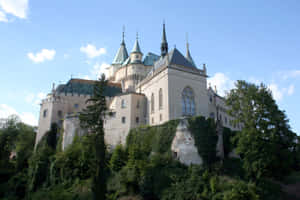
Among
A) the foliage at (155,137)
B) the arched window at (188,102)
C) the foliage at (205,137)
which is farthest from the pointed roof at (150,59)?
the foliage at (205,137)

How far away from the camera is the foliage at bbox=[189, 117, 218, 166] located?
32.0m

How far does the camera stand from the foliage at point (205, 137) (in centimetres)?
3200

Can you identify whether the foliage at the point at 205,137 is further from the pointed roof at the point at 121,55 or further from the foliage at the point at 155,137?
the pointed roof at the point at 121,55

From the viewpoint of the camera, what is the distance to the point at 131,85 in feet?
196

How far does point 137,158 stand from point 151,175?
3.30 meters

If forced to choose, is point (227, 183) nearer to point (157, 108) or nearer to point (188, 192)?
point (188, 192)

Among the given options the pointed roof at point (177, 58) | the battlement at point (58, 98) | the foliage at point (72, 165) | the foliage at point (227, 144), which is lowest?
the foliage at point (72, 165)

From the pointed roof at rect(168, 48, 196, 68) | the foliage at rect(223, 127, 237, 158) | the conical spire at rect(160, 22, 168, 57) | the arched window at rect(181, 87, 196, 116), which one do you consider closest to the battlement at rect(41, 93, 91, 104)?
the conical spire at rect(160, 22, 168, 57)

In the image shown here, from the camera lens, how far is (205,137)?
3288cm

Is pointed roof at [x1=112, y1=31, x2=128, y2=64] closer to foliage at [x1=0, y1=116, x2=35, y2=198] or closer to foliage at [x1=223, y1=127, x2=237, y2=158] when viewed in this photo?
foliage at [x1=0, y1=116, x2=35, y2=198]

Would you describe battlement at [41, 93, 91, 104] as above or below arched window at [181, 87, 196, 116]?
above

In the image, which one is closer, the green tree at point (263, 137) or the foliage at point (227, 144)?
the green tree at point (263, 137)

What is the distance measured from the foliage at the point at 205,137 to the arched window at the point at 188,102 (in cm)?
663

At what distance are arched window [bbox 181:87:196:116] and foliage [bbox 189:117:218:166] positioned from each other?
6626 millimetres
